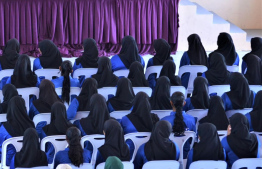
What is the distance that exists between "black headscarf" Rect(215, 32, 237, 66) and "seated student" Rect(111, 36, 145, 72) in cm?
128

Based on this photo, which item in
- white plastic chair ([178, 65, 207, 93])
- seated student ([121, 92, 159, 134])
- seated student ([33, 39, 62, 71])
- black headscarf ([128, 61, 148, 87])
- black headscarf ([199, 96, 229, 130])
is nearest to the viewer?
seated student ([121, 92, 159, 134])

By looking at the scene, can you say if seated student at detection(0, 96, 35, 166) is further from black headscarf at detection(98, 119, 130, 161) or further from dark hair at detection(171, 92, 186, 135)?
dark hair at detection(171, 92, 186, 135)

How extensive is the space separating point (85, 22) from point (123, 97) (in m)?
4.43

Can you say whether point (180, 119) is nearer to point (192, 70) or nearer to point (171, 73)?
point (171, 73)

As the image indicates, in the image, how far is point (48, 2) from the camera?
10.8 meters

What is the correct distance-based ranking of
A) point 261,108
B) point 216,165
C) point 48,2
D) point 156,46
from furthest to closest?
point 48,2 → point 156,46 → point 261,108 → point 216,165

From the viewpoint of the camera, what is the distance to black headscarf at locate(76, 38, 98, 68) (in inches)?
327

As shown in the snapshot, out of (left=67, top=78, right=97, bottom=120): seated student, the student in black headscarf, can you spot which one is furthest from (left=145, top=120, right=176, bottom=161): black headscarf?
the student in black headscarf

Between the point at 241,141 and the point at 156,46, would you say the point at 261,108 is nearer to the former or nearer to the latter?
the point at 241,141

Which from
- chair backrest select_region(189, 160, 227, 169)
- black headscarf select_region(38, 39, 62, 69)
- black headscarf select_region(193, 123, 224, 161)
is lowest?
chair backrest select_region(189, 160, 227, 169)

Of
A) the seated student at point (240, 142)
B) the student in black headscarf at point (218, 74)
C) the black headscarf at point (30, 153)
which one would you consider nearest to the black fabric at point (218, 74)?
the student in black headscarf at point (218, 74)

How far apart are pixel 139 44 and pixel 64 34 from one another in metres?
1.36

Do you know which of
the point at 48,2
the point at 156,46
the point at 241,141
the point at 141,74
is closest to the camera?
the point at 241,141

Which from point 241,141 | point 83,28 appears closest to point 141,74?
point 241,141
